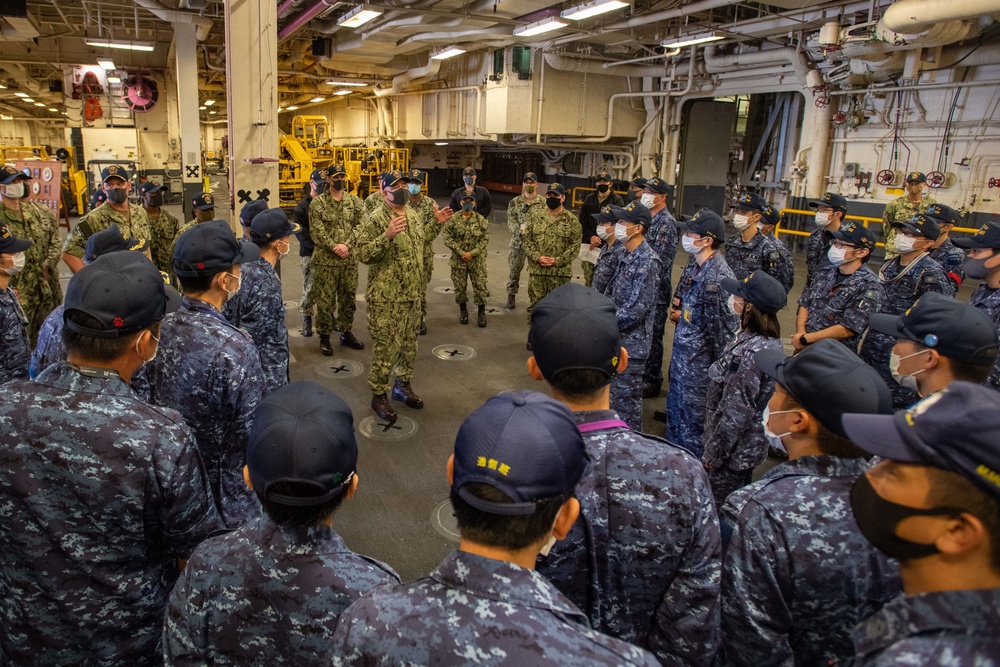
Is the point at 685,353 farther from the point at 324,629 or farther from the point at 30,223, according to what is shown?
the point at 30,223

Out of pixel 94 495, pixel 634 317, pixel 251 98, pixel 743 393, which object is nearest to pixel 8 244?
pixel 94 495

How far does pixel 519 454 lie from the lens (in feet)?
3.86

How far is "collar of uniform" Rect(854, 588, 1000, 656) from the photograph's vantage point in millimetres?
1035

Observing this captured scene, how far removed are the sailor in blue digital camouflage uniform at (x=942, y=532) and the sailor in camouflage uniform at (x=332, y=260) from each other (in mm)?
6038

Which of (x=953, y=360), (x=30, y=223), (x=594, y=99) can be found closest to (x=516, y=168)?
(x=594, y=99)

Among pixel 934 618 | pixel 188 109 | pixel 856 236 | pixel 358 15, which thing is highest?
pixel 358 15

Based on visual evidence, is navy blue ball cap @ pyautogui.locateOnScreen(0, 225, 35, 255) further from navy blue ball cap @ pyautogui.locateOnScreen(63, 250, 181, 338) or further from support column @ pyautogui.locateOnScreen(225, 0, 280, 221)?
support column @ pyautogui.locateOnScreen(225, 0, 280, 221)

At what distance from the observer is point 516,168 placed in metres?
22.4

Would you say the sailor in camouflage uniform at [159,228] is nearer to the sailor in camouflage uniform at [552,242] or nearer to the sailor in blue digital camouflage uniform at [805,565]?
Result: the sailor in camouflage uniform at [552,242]

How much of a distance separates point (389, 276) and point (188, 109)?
10.7m

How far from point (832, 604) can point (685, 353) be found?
2.90m

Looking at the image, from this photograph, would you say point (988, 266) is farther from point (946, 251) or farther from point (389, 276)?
point (389, 276)

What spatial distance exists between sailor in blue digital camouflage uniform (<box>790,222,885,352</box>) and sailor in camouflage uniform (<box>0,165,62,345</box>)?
6.61 meters

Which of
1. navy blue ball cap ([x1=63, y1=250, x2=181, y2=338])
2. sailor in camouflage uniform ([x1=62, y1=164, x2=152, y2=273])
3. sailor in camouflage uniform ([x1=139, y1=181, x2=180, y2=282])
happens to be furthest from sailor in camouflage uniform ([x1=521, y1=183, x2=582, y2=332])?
navy blue ball cap ([x1=63, y1=250, x2=181, y2=338])
